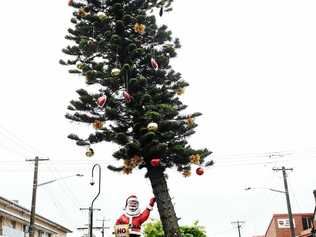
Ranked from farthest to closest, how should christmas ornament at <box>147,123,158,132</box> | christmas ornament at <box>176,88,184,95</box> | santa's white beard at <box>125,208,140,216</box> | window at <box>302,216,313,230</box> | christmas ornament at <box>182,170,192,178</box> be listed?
window at <box>302,216,313,230</box>, christmas ornament at <box>176,88,184,95</box>, christmas ornament at <box>182,170,192,178</box>, christmas ornament at <box>147,123,158,132</box>, santa's white beard at <box>125,208,140,216</box>

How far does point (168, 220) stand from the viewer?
13.6 metres

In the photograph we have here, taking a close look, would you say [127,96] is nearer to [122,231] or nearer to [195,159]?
[195,159]

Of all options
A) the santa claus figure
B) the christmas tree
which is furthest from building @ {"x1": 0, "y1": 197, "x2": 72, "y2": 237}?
the santa claus figure

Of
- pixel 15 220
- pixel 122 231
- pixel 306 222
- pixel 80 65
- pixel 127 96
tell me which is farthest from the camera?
pixel 306 222

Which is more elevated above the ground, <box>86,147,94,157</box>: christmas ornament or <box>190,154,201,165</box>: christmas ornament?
<box>86,147,94,157</box>: christmas ornament

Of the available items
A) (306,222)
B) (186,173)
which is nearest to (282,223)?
(306,222)

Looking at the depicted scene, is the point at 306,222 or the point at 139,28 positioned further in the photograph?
the point at 306,222

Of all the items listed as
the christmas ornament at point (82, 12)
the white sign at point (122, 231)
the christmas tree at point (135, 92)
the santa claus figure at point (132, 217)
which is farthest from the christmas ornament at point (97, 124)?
the white sign at point (122, 231)

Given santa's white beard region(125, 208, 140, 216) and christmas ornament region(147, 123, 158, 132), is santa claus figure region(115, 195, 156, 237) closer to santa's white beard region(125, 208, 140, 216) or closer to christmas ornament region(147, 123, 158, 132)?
santa's white beard region(125, 208, 140, 216)

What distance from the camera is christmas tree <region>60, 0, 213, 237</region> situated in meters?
14.0

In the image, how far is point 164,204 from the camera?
538 inches

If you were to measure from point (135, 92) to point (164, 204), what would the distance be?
340 centimetres

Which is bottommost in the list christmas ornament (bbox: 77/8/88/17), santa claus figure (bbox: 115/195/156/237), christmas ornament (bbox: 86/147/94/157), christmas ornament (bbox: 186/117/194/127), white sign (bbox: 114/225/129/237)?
white sign (bbox: 114/225/129/237)

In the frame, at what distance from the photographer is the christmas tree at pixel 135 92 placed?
14.0 metres
